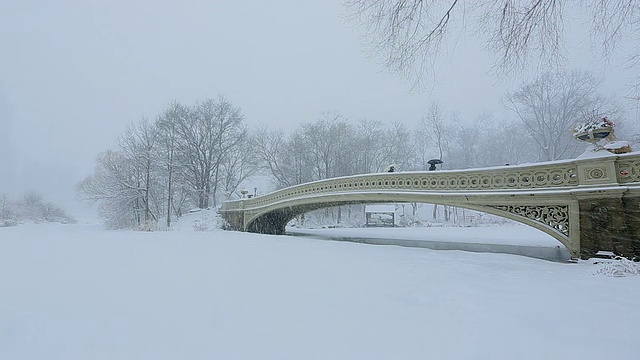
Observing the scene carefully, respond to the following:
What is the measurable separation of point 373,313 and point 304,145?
3096 centimetres

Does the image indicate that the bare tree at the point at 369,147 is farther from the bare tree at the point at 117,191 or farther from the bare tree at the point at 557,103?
the bare tree at the point at 117,191

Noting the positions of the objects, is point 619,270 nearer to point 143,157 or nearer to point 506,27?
point 506,27

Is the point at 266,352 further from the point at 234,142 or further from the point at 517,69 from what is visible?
Result: the point at 234,142

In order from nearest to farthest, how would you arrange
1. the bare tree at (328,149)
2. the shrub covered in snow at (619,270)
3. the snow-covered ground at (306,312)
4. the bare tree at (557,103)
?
the snow-covered ground at (306,312)
the shrub covered in snow at (619,270)
the bare tree at (557,103)
the bare tree at (328,149)

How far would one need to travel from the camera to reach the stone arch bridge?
19.5ft

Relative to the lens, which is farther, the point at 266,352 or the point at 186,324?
the point at 186,324

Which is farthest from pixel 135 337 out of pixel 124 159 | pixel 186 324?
pixel 124 159

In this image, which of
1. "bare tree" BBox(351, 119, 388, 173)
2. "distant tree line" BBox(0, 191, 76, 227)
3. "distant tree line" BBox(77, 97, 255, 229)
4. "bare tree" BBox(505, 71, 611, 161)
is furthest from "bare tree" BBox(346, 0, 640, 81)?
"distant tree line" BBox(0, 191, 76, 227)

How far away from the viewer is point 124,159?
2720 cm

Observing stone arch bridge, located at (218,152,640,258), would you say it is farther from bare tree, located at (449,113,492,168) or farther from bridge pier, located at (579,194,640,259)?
bare tree, located at (449,113,492,168)

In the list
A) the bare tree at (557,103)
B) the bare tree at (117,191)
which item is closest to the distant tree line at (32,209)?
the bare tree at (117,191)

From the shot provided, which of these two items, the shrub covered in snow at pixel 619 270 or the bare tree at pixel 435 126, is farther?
the bare tree at pixel 435 126

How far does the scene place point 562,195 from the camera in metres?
6.78

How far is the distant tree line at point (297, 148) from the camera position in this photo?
26.4 meters
